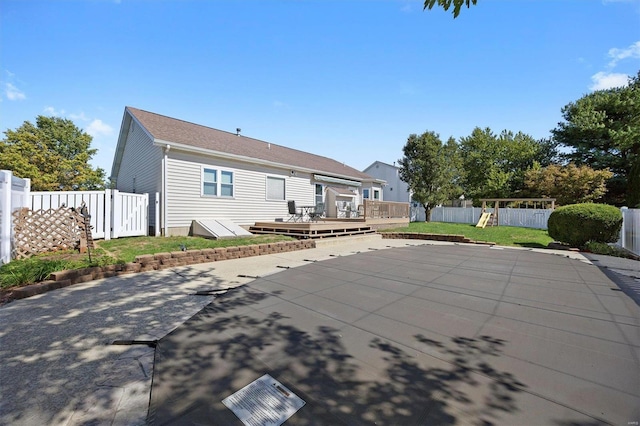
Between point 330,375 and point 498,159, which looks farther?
point 498,159

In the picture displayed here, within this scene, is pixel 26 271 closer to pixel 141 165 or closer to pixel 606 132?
pixel 141 165

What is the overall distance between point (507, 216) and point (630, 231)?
11.5m

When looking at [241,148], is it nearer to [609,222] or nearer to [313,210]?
[313,210]

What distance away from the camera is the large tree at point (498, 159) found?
26578 millimetres

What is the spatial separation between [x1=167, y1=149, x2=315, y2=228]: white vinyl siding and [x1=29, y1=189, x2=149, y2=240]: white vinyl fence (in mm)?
993

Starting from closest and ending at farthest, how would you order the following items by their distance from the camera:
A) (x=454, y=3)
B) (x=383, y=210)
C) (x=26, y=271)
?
(x=454, y=3) < (x=26, y=271) < (x=383, y=210)

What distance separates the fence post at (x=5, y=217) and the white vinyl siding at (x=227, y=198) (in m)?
4.68

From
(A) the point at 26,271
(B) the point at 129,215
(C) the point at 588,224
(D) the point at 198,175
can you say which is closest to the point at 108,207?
(B) the point at 129,215

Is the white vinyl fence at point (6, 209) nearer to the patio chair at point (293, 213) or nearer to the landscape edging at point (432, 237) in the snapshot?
the patio chair at point (293, 213)

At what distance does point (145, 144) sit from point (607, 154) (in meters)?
32.7

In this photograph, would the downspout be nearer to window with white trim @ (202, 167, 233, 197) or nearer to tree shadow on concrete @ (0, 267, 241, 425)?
window with white trim @ (202, 167, 233, 197)

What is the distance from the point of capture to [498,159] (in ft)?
93.6

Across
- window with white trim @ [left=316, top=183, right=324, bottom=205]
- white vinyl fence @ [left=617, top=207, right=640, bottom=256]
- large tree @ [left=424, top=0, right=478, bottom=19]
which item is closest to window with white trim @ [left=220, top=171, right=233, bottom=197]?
window with white trim @ [left=316, top=183, right=324, bottom=205]

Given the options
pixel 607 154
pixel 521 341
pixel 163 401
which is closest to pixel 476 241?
pixel 521 341
